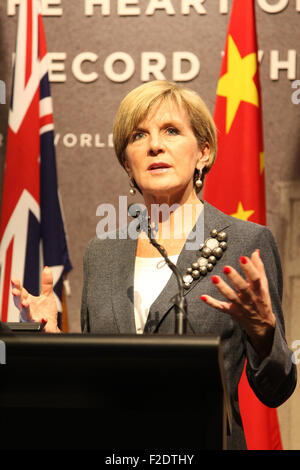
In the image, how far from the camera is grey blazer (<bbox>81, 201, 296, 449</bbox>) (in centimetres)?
136

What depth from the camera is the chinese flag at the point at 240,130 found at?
2.97m

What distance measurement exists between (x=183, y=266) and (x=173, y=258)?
79 millimetres

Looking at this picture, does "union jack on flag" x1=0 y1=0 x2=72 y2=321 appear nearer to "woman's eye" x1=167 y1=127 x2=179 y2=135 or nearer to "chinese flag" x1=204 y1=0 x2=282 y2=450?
"chinese flag" x1=204 y1=0 x2=282 y2=450

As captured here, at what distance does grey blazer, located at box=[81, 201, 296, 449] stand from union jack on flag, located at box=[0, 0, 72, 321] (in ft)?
4.66

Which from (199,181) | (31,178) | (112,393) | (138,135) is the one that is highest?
(31,178)

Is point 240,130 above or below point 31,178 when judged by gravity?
above

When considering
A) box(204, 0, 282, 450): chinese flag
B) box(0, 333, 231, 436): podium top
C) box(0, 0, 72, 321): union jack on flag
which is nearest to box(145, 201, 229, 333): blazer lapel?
box(0, 333, 231, 436): podium top

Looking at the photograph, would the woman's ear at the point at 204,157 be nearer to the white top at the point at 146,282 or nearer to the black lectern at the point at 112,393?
the white top at the point at 146,282

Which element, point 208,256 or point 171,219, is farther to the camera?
point 171,219

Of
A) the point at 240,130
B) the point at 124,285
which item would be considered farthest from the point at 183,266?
the point at 240,130

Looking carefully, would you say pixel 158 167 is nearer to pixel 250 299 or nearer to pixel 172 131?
pixel 172 131

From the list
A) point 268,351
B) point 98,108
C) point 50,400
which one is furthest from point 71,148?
point 50,400

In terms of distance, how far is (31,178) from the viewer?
123 inches

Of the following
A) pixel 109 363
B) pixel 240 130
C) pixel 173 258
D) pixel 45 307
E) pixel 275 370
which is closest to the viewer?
pixel 109 363
